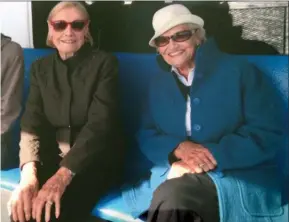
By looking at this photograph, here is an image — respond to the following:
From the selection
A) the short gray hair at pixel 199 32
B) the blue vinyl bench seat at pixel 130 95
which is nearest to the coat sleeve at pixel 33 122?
the blue vinyl bench seat at pixel 130 95

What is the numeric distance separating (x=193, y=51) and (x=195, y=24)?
0.07 meters

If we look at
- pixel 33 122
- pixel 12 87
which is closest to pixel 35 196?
pixel 33 122

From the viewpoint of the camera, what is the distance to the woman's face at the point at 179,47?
117 centimetres

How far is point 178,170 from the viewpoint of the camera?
3.86 ft

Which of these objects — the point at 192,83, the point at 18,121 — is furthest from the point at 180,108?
the point at 18,121

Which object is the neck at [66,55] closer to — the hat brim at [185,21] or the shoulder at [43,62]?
the shoulder at [43,62]

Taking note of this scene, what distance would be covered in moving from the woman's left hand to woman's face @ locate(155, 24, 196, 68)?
45cm

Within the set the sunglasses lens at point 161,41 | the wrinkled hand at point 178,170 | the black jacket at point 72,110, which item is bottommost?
the wrinkled hand at point 178,170

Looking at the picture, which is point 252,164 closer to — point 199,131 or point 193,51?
point 199,131

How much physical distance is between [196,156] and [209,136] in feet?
0.22

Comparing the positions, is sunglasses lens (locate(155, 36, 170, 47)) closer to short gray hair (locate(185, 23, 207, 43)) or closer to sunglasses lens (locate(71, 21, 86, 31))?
short gray hair (locate(185, 23, 207, 43))

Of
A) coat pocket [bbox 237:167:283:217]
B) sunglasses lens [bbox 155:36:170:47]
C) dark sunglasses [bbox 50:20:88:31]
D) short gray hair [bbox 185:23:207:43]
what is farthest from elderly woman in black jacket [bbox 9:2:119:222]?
coat pocket [bbox 237:167:283:217]

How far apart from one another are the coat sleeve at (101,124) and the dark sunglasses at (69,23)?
12 centimetres

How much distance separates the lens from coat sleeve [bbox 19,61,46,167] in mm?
1287
